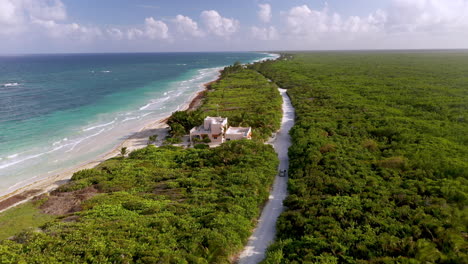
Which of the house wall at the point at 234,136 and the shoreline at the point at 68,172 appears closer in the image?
the shoreline at the point at 68,172

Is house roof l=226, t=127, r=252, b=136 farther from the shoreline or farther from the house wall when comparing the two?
the shoreline

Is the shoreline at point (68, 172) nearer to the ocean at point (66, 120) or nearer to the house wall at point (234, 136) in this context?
the ocean at point (66, 120)

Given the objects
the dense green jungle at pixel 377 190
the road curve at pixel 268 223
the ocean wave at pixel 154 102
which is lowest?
the road curve at pixel 268 223

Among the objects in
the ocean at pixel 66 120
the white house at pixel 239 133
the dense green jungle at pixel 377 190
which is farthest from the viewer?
the white house at pixel 239 133

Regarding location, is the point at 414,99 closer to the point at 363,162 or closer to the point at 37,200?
the point at 363,162

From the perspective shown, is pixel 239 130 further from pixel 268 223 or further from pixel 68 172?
pixel 68 172

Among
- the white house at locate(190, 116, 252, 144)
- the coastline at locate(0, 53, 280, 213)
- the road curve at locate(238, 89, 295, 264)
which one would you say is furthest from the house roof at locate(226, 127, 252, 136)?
the coastline at locate(0, 53, 280, 213)

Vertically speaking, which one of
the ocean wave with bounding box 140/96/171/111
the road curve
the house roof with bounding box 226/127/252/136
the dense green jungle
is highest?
the ocean wave with bounding box 140/96/171/111

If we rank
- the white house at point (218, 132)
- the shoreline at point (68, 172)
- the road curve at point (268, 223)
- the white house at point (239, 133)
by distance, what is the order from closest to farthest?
1. the road curve at point (268, 223)
2. the shoreline at point (68, 172)
3. the white house at point (239, 133)
4. the white house at point (218, 132)

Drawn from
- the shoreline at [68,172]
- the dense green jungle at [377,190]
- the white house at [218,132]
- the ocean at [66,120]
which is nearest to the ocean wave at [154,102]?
the ocean at [66,120]
